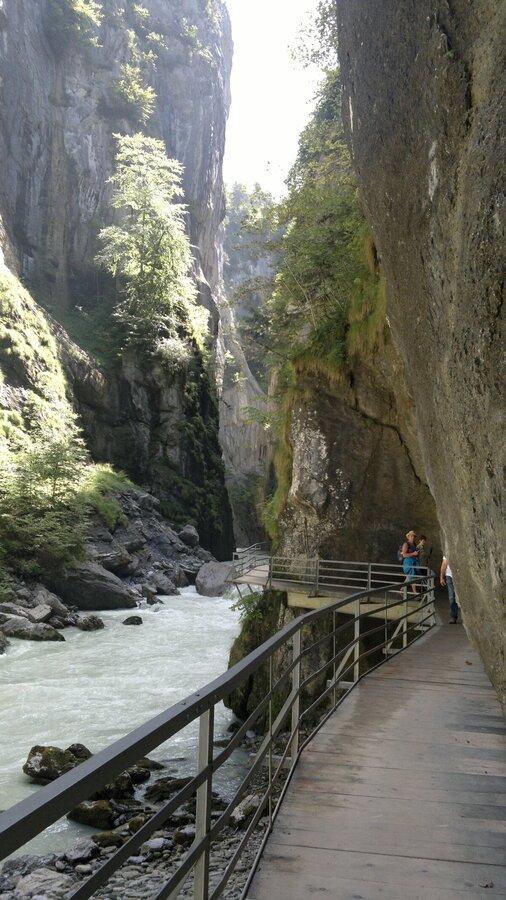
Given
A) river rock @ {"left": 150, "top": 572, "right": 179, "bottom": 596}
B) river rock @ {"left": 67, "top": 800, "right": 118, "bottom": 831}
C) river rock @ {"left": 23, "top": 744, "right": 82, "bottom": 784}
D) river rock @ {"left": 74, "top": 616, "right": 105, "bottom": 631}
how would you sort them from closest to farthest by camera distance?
1. river rock @ {"left": 67, "top": 800, "right": 118, "bottom": 831}
2. river rock @ {"left": 23, "top": 744, "right": 82, "bottom": 784}
3. river rock @ {"left": 74, "top": 616, "right": 105, "bottom": 631}
4. river rock @ {"left": 150, "top": 572, "right": 179, "bottom": 596}

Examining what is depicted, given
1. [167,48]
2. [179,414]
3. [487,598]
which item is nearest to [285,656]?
[487,598]

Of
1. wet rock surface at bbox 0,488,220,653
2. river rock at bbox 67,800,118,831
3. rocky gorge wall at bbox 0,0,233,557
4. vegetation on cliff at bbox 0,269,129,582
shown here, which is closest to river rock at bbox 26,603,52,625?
wet rock surface at bbox 0,488,220,653

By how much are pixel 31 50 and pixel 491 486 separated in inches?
1709

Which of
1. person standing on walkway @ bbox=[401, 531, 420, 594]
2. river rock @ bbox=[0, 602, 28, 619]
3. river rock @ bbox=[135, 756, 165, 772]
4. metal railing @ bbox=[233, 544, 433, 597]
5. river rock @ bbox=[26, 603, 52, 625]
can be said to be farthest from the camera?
river rock @ bbox=[26, 603, 52, 625]

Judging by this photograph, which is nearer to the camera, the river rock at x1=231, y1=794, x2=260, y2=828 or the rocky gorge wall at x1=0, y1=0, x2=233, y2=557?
the river rock at x1=231, y1=794, x2=260, y2=828

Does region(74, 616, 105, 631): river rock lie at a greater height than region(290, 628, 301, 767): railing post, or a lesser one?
lesser

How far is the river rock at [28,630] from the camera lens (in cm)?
1689

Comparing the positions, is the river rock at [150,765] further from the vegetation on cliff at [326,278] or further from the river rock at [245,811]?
the vegetation on cliff at [326,278]

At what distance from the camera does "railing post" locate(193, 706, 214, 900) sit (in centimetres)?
237

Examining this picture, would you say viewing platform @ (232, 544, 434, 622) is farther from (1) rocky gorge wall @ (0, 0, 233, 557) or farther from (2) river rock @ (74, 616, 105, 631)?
(1) rocky gorge wall @ (0, 0, 233, 557)

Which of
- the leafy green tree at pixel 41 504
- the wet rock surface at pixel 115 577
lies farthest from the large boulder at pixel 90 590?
the leafy green tree at pixel 41 504

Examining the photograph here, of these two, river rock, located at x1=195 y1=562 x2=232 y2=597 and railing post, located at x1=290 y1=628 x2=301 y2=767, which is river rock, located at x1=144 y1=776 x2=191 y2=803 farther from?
river rock, located at x1=195 y1=562 x2=232 y2=597

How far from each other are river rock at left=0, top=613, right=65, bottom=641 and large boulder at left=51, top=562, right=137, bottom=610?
13.6ft

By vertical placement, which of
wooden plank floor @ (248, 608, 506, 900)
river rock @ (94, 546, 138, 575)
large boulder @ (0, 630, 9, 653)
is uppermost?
river rock @ (94, 546, 138, 575)
